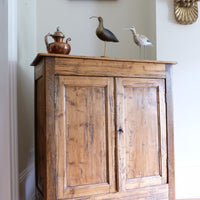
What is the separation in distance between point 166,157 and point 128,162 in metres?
0.32

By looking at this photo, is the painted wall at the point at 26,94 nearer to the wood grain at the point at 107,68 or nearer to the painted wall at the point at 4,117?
the painted wall at the point at 4,117

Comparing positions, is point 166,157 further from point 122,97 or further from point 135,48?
point 135,48

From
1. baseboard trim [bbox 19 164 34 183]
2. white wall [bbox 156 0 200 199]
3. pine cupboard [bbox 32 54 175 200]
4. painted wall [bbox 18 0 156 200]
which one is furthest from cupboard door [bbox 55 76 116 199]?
white wall [bbox 156 0 200 199]

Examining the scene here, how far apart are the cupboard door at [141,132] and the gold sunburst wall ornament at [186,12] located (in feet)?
2.79

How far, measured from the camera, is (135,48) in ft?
7.72

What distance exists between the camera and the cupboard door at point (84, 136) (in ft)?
4.83

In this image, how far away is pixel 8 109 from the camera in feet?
5.50

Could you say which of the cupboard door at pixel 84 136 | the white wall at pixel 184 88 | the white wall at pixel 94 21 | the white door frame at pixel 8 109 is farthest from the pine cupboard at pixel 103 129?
the white wall at pixel 94 21

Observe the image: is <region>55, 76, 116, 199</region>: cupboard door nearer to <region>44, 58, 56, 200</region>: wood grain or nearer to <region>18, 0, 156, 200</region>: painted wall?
<region>44, 58, 56, 200</region>: wood grain

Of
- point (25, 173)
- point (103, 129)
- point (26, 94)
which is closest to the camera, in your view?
point (103, 129)

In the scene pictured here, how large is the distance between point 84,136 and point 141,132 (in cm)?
44

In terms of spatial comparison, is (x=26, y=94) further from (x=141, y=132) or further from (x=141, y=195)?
(x=141, y=195)

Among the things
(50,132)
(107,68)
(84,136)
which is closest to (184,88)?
(107,68)

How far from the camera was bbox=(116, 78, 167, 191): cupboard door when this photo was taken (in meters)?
1.62
